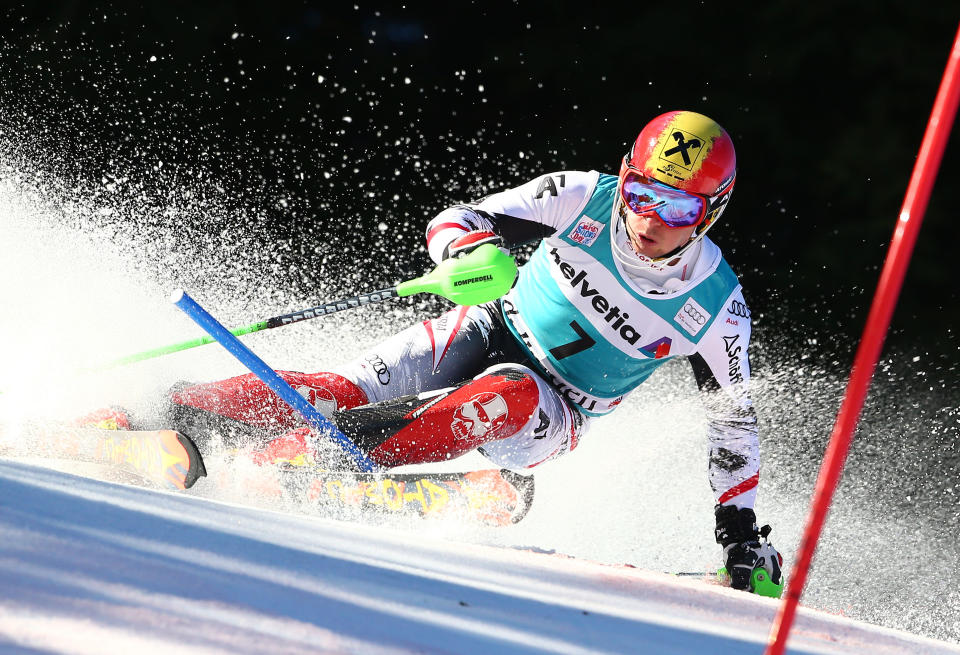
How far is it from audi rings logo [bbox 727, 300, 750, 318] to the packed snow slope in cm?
96

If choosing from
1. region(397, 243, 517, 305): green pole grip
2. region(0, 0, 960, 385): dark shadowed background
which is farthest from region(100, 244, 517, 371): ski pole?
region(0, 0, 960, 385): dark shadowed background

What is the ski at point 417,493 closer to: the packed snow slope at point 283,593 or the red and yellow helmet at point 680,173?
the packed snow slope at point 283,593

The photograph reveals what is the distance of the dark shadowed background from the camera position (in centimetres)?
577

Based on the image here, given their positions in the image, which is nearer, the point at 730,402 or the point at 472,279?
the point at 472,279

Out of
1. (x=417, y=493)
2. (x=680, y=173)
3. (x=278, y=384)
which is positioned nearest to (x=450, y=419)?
(x=417, y=493)

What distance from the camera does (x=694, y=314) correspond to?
249cm

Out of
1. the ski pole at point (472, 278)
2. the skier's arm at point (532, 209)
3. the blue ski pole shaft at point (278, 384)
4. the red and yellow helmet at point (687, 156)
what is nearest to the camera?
the blue ski pole shaft at point (278, 384)

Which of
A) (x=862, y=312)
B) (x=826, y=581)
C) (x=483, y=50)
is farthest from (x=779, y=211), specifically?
(x=826, y=581)

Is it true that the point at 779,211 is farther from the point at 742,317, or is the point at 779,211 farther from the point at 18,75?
the point at 18,75

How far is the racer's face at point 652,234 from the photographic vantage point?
2.34 metres

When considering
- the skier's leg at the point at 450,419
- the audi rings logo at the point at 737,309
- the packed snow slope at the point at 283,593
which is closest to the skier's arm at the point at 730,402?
the audi rings logo at the point at 737,309

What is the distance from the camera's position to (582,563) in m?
2.00

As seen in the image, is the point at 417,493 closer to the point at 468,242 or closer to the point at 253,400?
the point at 253,400

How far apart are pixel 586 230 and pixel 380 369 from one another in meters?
0.68
